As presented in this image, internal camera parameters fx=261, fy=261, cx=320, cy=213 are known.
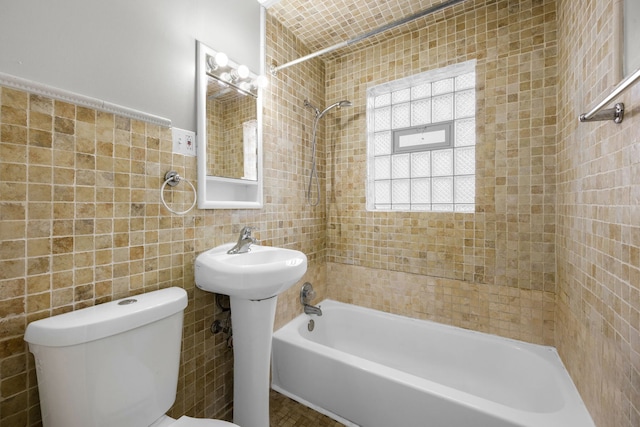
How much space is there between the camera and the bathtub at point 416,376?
1.17m

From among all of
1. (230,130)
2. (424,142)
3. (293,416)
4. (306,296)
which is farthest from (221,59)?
(293,416)

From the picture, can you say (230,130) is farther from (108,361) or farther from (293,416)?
(293,416)

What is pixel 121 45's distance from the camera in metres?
1.02

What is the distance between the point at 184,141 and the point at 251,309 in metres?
0.85

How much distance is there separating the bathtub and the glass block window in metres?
0.91

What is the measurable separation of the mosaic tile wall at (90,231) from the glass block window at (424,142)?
124 centimetres

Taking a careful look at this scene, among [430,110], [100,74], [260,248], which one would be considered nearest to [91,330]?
[260,248]

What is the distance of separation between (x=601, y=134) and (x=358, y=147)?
1416 millimetres

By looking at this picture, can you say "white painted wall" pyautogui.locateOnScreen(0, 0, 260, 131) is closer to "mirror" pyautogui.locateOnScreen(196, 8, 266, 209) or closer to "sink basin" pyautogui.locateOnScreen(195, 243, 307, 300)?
"mirror" pyautogui.locateOnScreen(196, 8, 266, 209)

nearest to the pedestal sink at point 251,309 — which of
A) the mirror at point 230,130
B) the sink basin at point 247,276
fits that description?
the sink basin at point 247,276

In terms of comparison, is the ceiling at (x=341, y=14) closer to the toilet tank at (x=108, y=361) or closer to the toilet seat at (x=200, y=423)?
the toilet tank at (x=108, y=361)

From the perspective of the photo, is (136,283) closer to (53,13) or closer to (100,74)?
(100,74)

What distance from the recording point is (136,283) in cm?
106

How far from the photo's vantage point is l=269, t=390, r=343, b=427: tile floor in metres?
1.47
